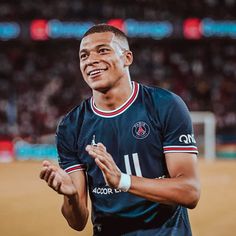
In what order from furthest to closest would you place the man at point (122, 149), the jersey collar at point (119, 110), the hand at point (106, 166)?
the jersey collar at point (119, 110) → the man at point (122, 149) → the hand at point (106, 166)

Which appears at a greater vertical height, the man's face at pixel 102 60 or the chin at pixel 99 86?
the man's face at pixel 102 60

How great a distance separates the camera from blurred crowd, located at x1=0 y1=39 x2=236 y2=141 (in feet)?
76.6

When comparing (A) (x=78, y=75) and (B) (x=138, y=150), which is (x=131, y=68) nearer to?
(A) (x=78, y=75)

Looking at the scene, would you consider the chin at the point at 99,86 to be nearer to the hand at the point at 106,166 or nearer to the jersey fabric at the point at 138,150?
the jersey fabric at the point at 138,150

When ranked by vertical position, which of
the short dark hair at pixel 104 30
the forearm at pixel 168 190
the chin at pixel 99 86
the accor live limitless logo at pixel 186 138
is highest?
the short dark hair at pixel 104 30

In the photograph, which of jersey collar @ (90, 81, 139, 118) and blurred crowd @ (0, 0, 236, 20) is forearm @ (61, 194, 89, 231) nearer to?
jersey collar @ (90, 81, 139, 118)

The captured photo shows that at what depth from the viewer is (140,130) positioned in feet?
10.9

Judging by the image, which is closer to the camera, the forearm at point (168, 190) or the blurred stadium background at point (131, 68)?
the forearm at point (168, 190)

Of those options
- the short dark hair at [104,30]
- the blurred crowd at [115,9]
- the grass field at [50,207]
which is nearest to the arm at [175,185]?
the short dark hair at [104,30]

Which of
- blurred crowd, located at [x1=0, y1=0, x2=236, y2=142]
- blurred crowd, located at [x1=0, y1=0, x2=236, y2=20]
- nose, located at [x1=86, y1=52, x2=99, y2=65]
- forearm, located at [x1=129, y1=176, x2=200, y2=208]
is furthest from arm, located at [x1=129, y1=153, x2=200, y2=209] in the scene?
blurred crowd, located at [x1=0, y1=0, x2=236, y2=20]

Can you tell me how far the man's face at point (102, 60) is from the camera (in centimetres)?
337

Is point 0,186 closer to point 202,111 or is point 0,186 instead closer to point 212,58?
point 202,111

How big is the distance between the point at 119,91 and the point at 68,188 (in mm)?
657

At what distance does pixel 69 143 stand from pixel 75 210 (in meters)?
0.40
